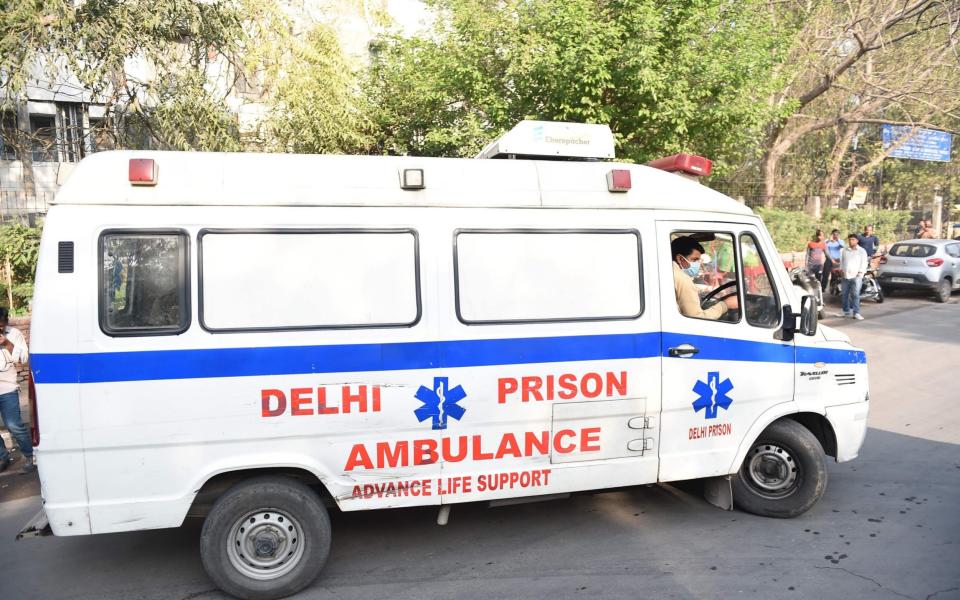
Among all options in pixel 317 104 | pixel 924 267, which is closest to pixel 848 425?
pixel 317 104

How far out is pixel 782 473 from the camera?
5.22 meters

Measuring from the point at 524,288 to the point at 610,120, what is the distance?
778 centimetres

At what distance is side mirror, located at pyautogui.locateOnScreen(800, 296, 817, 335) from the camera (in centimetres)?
490

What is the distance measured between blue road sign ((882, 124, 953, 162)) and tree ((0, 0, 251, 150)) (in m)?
24.2

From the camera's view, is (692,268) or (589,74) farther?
(589,74)

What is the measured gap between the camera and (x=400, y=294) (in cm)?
429

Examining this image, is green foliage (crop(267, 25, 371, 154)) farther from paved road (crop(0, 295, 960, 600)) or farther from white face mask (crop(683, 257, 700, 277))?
white face mask (crop(683, 257, 700, 277))

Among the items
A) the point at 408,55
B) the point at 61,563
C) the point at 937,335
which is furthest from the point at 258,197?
the point at 937,335

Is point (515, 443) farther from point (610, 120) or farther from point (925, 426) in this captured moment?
point (610, 120)

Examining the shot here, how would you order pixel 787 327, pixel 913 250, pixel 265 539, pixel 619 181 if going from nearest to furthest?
pixel 265 539
pixel 619 181
pixel 787 327
pixel 913 250

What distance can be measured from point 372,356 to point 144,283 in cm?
131

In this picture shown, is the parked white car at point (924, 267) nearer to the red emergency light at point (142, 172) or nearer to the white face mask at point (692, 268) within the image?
the white face mask at point (692, 268)

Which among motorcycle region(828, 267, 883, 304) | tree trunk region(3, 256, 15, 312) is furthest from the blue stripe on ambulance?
motorcycle region(828, 267, 883, 304)

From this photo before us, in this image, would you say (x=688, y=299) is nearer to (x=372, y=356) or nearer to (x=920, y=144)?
(x=372, y=356)
